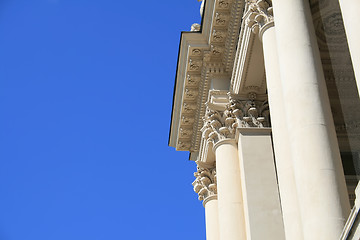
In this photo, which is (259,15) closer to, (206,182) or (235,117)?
(235,117)

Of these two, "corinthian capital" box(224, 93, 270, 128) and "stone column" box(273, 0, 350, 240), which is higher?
"corinthian capital" box(224, 93, 270, 128)

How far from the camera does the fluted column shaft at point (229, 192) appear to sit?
123 ft

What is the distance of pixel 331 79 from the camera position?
4225cm

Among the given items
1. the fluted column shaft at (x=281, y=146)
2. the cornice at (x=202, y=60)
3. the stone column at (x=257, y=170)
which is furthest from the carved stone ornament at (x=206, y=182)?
the fluted column shaft at (x=281, y=146)

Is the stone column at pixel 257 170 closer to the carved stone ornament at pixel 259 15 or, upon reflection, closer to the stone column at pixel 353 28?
the carved stone ornament at pixel 259 15

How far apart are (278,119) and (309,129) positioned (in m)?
4.97

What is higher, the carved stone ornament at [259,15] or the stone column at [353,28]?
the carved stone ornament at [259,15]

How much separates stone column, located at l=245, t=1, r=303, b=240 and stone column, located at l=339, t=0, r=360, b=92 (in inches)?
267

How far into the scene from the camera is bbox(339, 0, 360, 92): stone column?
2130 cm

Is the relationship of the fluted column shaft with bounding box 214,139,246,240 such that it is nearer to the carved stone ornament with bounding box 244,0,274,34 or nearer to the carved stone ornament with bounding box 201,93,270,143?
the carved stone ornament with bounding box 201,93,270,143

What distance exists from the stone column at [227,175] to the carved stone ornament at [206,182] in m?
4.83

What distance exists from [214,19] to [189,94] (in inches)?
280

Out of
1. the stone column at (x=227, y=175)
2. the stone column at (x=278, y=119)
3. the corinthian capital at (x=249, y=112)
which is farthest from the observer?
the corinthian capital at (x=249, y=112)

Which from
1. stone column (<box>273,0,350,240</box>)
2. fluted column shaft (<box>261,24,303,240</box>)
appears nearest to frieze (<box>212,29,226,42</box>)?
fluted column shaft (<box>261,24,303,240</box>)
